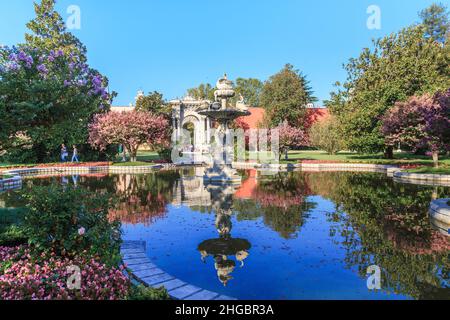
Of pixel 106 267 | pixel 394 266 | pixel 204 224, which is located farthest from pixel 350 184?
pixel 106 267

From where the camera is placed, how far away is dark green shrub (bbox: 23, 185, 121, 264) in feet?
17.1

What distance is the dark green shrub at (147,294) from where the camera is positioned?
411 cm

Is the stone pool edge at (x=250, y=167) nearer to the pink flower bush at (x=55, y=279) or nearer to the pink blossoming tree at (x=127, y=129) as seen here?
the pink blossoming tree at (x=127, y=129)

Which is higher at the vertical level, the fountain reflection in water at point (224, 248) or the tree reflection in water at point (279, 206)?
the tree reflection in water at point (279, 206)

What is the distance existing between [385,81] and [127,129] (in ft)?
76.7

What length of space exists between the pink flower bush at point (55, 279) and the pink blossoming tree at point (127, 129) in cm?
2161

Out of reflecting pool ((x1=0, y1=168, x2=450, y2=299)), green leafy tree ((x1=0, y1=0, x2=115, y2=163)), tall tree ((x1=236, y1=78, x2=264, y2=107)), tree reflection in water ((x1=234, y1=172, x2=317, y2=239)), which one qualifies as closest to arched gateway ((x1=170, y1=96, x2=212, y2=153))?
tree reflection in water ((x1=234, y1=172, x2=317, y2=239))

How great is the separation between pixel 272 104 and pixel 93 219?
139ft

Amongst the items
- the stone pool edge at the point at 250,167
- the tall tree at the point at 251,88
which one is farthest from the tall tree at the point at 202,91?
the stone pool edge at the point at 250,167

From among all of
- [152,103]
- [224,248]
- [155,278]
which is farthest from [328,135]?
[155,278]

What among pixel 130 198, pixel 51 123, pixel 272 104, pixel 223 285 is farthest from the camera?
pixel 272 104

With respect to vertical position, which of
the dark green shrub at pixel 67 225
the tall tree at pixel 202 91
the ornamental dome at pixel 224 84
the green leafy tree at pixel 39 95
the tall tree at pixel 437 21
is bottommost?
the dark green shrub at pixel 67 225

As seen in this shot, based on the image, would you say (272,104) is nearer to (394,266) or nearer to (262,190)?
(262,190)

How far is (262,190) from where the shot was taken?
48.1 ft
